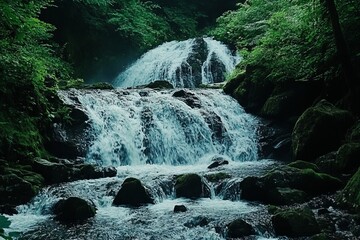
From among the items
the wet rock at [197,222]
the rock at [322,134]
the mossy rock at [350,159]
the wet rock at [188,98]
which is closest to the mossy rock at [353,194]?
the mossy rock at [350,159]

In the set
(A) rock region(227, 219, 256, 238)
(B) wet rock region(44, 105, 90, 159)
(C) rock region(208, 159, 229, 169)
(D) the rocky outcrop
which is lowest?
(A) rock region(227, 219, 256, 238)

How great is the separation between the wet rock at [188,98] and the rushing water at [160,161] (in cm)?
4

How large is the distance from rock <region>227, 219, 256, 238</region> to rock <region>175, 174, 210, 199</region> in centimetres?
240

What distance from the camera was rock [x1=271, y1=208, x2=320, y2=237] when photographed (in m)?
6.45

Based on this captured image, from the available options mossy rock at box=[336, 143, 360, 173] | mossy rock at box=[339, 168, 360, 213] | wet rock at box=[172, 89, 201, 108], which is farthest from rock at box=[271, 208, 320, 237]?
wet rock at box=[172, 89, 201, 108]

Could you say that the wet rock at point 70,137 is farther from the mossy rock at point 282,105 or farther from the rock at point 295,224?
the rock at point 295,224

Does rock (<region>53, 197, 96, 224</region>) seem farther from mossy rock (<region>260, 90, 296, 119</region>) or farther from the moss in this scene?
mossy rock (<region>260, 90, 296, 119</region>)

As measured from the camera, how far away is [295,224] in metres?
6.53

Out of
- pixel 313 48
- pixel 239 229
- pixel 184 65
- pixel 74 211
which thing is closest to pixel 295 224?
pixel 239 229

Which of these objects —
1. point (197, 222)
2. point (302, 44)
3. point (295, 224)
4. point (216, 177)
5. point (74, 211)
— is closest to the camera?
point (295, 224)

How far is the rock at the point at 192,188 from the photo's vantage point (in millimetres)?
9266

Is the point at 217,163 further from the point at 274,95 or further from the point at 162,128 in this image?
the point at 274,95

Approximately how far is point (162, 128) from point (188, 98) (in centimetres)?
230

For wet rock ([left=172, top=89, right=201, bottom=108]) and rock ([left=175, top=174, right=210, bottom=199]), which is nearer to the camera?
rock ([left=175, top=174, right=210, bottom=199])
